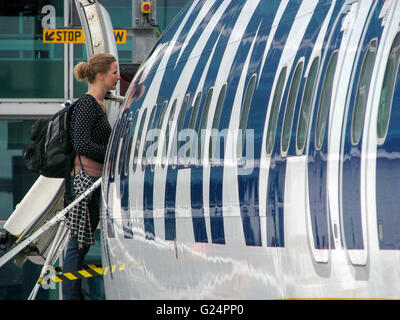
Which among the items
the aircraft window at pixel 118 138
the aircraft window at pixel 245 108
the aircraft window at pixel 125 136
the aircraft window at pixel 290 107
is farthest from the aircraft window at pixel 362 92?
the aircraft window at pixel 118 138

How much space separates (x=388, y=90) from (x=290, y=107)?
72cm

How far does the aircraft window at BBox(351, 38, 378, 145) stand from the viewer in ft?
8.73

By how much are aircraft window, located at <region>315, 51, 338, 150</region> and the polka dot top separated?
348 cm

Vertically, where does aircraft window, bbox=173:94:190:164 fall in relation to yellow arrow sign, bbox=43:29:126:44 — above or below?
below

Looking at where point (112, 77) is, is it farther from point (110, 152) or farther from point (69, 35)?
point (69, 35)

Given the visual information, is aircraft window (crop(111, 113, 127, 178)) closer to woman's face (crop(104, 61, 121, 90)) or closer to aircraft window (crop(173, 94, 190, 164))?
woman's face (crop(104, 61, 121, 90))

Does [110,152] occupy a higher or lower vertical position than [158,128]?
lower

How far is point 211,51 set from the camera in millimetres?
4375

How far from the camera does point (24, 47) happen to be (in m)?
14.8

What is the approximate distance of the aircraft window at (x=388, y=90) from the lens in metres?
2.50

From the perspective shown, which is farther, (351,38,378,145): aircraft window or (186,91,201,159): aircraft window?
(186,91,201,159): aircraft window

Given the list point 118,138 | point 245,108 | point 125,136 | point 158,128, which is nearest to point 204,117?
point 245,108

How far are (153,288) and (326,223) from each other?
221 cm

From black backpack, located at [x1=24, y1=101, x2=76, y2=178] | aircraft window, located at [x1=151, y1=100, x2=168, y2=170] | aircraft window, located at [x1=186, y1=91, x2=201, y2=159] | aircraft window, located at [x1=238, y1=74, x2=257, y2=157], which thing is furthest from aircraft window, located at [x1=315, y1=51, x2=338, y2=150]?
black backpack, located at [x1=24, y1=101, x2=76, y2=178]
